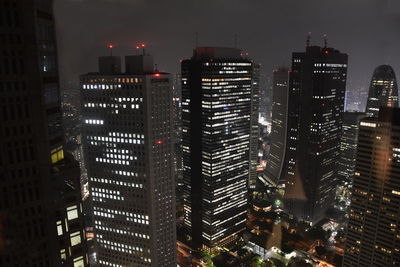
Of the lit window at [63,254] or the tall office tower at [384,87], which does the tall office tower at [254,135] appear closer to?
the tall office tower at [384,87]

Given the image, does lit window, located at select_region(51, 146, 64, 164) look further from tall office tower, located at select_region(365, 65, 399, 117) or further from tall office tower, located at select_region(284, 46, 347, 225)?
tall office tower, located at select_region(365, 65, 399, 117)

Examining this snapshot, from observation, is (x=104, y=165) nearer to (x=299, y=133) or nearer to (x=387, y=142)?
(x=387, y=142)

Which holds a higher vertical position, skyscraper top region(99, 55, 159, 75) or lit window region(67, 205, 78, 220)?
skyscraper top region(99, 55, 159, 75)

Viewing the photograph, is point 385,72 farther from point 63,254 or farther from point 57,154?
point 63,254

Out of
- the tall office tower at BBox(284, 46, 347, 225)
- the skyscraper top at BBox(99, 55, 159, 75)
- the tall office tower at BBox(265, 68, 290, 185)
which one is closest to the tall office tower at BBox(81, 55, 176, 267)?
the skyscraper top at BBox(99, 55, 159, 75)

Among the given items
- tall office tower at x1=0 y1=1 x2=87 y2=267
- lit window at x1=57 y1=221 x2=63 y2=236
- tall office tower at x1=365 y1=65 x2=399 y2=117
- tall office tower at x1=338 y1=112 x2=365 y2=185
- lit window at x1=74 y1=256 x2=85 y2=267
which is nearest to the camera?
tall office tower at x1=0 y1=1 x2=87 y2=267

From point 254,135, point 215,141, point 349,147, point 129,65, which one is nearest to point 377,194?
point 215,141

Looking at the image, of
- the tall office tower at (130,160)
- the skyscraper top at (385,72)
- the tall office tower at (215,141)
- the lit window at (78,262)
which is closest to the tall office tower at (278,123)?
the tall office tower at (215,141)
